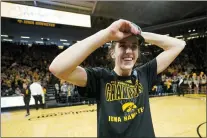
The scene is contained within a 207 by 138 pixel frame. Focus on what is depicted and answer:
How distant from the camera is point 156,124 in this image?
19.5 feet

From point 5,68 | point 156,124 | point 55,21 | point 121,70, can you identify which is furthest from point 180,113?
point 5,68

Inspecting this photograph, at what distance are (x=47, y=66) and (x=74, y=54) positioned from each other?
15161 millimetres

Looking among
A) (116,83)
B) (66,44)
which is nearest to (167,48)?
(116,83)

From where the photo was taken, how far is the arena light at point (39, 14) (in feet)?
24.4

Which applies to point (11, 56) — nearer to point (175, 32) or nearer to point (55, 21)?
point (55, 21)

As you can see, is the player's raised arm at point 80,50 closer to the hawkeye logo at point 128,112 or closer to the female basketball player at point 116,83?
the female basketball player at point 116,83

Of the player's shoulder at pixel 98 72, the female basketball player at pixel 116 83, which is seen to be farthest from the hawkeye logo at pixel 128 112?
the player's shoulder at pixel 98 72

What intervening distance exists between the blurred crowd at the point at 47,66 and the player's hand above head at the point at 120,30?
9.48 meters

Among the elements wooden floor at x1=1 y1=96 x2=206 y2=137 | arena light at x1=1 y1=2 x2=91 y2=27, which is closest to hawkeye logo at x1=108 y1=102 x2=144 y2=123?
wooden floor at x1=1 y1=96 x2=206 y2=137

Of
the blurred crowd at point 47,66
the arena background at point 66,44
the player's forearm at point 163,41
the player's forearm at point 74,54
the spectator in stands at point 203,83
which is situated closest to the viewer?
the player's forearm at point 74,54

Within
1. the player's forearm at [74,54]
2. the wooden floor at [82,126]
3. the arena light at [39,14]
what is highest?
the arena light at [39,14]

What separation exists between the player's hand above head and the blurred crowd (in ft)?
31.1

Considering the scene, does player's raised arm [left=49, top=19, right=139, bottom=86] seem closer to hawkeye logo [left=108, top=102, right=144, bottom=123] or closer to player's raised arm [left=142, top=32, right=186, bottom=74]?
hawkeye logo [left=108, top=102, right=144, bottom=123]

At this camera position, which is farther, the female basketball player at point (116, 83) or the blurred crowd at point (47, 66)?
the blurred crowd at point (47, 66)
